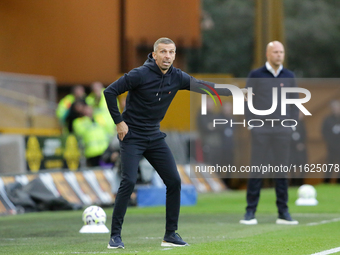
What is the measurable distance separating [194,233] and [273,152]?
1.88m

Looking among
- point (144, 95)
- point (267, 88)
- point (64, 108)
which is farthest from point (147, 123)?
point (64, 108)

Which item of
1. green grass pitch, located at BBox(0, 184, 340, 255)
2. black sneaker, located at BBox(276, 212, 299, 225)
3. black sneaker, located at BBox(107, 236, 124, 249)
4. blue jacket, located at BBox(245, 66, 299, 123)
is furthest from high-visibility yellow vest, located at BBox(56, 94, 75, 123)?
black sneaker, located at BBox(107, 236, 124, 249)

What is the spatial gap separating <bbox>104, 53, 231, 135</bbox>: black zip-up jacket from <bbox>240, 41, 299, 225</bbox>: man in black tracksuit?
289 cm

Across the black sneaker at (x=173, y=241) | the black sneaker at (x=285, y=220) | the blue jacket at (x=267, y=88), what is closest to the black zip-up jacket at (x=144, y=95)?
the black sneaker at (x=173, y=241)

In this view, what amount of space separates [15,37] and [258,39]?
29.6 feet

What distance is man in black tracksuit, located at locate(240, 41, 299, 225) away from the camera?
1034cm

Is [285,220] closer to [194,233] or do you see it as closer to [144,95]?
[194,233]

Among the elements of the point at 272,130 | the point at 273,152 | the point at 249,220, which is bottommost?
the point at 249,220

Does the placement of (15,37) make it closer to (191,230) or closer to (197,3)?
(197,3)

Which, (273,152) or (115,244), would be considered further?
(273,152)

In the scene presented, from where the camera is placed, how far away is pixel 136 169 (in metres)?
7.66

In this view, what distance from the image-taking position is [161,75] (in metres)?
7.62

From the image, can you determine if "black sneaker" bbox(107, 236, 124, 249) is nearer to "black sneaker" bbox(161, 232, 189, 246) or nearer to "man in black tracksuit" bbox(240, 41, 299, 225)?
"black sneaker" bbox(161, 232, 189, 246)

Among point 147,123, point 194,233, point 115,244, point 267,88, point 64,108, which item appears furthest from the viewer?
point 64,108
